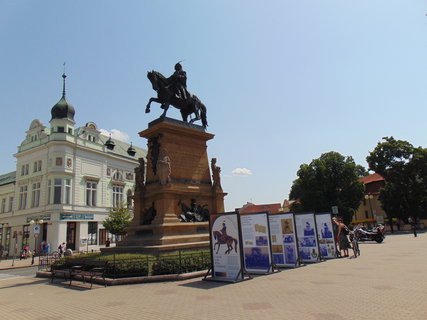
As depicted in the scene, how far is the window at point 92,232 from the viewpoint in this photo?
44809 millimetres

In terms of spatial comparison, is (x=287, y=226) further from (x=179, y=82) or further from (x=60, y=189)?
(x=60, y=189)

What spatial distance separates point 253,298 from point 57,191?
40.4 meters

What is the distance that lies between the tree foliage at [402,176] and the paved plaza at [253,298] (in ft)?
143

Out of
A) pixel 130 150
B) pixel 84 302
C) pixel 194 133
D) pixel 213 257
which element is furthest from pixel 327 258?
pixel 130 150

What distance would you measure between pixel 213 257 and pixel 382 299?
5.50 meters

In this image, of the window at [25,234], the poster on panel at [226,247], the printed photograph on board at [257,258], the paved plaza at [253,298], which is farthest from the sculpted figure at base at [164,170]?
the window at [25,234]

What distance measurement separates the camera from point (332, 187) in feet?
169

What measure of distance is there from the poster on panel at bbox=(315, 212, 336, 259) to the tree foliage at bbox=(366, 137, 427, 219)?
132ft

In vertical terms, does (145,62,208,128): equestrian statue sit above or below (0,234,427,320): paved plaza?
above

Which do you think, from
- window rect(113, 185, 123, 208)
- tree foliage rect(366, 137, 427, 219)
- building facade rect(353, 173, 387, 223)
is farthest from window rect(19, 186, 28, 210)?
building facade rect(353, 173, 387, 223)

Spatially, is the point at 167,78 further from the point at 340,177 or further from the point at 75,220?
the point at 340,177

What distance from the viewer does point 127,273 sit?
1164cm

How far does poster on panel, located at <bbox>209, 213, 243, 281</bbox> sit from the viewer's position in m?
10.6

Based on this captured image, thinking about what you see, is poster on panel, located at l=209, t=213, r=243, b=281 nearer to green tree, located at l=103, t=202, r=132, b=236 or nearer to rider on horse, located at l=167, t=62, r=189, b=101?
rider on horse, located at l=167, t=62, r=189, b=101
